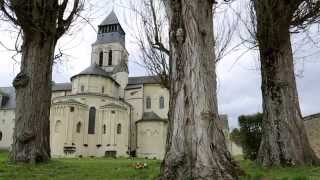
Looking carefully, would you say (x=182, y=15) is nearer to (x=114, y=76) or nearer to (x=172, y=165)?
(x=172, y=165)

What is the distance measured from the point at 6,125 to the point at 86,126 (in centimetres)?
2242

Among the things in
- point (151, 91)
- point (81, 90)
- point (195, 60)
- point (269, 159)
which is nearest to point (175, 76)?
point (195, 60)

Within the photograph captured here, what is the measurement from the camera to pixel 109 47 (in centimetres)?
6144

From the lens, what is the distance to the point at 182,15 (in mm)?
6734

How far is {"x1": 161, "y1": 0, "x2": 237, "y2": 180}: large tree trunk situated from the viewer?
5.76 m

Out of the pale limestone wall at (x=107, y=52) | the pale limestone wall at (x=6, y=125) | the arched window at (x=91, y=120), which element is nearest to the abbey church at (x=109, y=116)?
the arched window at (x=91, y=120)

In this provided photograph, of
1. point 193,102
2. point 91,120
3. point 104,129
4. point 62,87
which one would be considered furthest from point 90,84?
point 193,102

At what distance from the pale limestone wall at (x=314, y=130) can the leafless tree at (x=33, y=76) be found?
12.3m

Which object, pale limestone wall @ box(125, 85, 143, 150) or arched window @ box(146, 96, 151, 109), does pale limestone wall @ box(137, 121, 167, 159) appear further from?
arched window @ box(146, 96, 151, 109)

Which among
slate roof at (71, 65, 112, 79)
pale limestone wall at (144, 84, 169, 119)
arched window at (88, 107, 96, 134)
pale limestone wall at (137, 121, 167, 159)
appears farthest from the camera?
pale limestone wall at (144, 84, 169, 119)

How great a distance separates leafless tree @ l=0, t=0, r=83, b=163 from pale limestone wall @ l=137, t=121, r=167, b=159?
40.7 metres

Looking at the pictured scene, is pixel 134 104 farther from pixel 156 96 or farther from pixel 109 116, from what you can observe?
pixel 109 116

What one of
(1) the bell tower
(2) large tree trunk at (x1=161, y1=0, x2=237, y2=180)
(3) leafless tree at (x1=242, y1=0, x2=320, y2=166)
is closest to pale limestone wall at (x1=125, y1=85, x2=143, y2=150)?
(1) the bell tower

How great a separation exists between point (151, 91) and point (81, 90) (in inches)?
433
